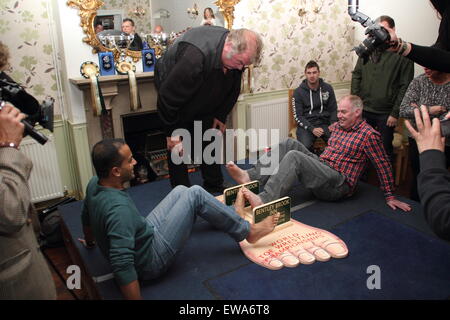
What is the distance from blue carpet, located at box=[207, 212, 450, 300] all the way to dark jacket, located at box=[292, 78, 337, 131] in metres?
1.74

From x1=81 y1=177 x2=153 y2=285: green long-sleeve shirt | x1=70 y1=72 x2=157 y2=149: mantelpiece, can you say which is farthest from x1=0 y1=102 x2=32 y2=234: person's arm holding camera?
x1=70 y1=72 x2=157 y2=149: mantelpiece

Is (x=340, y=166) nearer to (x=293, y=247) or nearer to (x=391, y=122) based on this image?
(x=293, y=247)

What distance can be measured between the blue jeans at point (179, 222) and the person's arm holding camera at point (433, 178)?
1.02 metres

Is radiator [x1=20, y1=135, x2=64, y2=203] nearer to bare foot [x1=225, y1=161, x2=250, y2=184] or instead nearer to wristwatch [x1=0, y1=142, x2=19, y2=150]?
bare foot [x1=225, y1=161, x2=250, y2=184]

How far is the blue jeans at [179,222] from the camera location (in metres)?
1.79

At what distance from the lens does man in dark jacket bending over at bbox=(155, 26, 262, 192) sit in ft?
7.90

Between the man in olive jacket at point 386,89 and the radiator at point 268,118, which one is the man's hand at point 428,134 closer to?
the man in olive jacket at point 386,89

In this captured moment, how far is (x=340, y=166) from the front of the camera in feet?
8.66

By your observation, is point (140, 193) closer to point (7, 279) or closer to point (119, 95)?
point (119, 95)

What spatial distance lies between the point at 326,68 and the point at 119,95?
247cm

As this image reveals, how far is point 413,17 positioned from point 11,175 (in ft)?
13.7

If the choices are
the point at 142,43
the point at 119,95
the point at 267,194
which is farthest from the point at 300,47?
the point at 267,194

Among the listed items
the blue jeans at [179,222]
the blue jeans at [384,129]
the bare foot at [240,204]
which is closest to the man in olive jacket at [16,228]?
the blue jeans at [179,222]

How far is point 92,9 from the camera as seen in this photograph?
300cm
